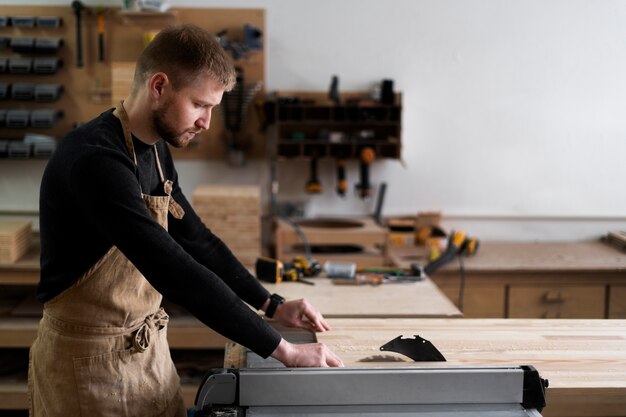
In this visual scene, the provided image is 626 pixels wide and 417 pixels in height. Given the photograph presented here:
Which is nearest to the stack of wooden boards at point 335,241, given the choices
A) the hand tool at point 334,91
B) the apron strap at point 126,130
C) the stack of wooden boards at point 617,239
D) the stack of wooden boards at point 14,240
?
the hand tool at point 334,91

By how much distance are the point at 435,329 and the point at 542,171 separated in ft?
7.68

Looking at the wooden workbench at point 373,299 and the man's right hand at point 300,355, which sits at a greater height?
the man's right hand at point 300,355

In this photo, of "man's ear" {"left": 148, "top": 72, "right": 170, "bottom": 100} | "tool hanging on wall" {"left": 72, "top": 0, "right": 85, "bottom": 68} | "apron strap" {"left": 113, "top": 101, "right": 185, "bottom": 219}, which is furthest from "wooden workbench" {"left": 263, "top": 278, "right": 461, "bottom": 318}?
"tool hanging on wall" {"left": 72, "top": 0, "right": 85, "bottom": 68}

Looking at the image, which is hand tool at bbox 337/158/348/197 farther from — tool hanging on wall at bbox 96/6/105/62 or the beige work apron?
the beige work apron

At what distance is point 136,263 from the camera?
1537 millimetres

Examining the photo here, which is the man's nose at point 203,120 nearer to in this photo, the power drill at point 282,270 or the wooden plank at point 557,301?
the power drill at point 282,270

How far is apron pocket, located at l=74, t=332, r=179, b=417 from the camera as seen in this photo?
182 centimetres

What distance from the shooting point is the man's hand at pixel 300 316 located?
6.51 ft

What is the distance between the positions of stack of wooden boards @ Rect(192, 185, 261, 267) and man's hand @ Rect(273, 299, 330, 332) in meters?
1.31

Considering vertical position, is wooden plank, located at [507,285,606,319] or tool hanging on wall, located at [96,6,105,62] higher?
tool hanging on wall, located at [96,6,105,62]

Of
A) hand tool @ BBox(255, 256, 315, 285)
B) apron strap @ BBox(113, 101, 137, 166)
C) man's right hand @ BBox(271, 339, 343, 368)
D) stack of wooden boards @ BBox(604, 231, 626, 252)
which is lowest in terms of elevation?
stack of wooden boards @ BBox(604, 231, 626, 252)

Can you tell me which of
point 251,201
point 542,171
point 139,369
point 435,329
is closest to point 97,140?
point 139,369

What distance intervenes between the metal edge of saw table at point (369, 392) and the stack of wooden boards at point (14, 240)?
2.07 metres

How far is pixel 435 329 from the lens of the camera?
2.10 meters
